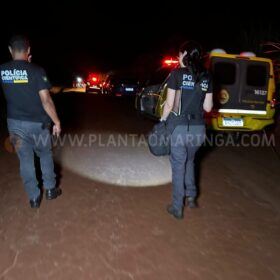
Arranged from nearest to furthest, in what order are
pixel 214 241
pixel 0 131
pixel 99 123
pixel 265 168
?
pixel 214 241
pixel 265 168
pixel 0 131
pixel 99 123

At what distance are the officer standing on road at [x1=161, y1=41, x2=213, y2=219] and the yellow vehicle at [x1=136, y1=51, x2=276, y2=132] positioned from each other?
3.31 m

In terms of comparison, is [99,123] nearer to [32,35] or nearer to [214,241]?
[214,241]

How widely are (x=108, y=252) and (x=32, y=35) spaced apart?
3195 centimetres

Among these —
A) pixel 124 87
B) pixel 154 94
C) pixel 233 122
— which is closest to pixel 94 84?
pixel 124 87

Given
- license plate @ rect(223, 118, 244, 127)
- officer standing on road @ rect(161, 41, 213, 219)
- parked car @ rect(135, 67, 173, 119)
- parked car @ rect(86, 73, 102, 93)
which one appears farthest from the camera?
parked car @ rect(86, 73, 102, 93)

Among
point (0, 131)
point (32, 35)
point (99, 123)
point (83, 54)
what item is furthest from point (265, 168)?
point (83, 54)

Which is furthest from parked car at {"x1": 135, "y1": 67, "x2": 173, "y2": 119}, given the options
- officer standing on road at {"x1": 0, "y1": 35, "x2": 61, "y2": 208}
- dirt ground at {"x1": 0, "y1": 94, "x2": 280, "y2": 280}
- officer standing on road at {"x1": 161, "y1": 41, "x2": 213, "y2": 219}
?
officer standing on road at {"x1": 0, "y1": 35, "x2": 61, "y2": 208}

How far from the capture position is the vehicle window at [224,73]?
703 cm

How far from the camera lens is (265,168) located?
6.44 meters

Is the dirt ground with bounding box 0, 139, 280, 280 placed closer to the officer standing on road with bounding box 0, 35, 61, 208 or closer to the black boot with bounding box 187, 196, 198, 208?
the black boot with bounding box 187, 196, 198, 208

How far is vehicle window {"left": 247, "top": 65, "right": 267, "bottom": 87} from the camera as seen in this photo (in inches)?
288

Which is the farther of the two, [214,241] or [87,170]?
[87,170]

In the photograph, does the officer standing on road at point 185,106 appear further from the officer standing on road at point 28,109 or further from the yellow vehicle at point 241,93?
the yellow vehicle at point 241,93

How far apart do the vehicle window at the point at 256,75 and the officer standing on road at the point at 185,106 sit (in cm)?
386
